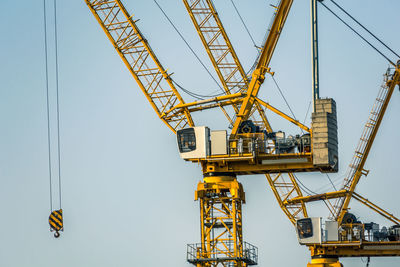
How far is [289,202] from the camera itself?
13062 centimetres

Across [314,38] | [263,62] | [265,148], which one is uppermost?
[314,38]

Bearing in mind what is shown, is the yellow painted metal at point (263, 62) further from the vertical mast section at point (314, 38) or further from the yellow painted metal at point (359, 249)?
the yellow painted metal at point (359, 249)

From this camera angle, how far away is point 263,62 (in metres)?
96.7

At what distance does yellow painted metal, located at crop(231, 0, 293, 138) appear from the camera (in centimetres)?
9419

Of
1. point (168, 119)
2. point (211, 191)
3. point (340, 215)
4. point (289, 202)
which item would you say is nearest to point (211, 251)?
point (211, 191)

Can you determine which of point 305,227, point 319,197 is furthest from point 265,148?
point 319,197

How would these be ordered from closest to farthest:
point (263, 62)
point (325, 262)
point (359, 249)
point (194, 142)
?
point (194, 142) < point (263, 62) < point (359, 249) < point (325, 262)

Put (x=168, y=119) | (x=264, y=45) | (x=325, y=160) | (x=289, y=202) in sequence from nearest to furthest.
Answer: (x=325, y=160), (x=264, y=45), (x=168, y=119), (x=289, y=202)

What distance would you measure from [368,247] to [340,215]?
12.9m

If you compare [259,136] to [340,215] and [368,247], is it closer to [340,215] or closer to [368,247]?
[368,247]

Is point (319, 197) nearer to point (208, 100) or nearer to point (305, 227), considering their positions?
point (305, 227)

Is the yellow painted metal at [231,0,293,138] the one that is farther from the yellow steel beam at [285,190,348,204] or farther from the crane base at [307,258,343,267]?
the yellow steel beam at [285,190,348,204]

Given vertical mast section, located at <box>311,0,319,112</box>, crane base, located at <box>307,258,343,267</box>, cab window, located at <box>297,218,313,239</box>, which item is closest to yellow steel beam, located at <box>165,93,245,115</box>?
vertical mast section, located at <box>311,0,319,112</box>

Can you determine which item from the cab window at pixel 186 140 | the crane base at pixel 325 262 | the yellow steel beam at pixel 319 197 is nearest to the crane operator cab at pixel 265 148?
the cab window at pixel 186 140
